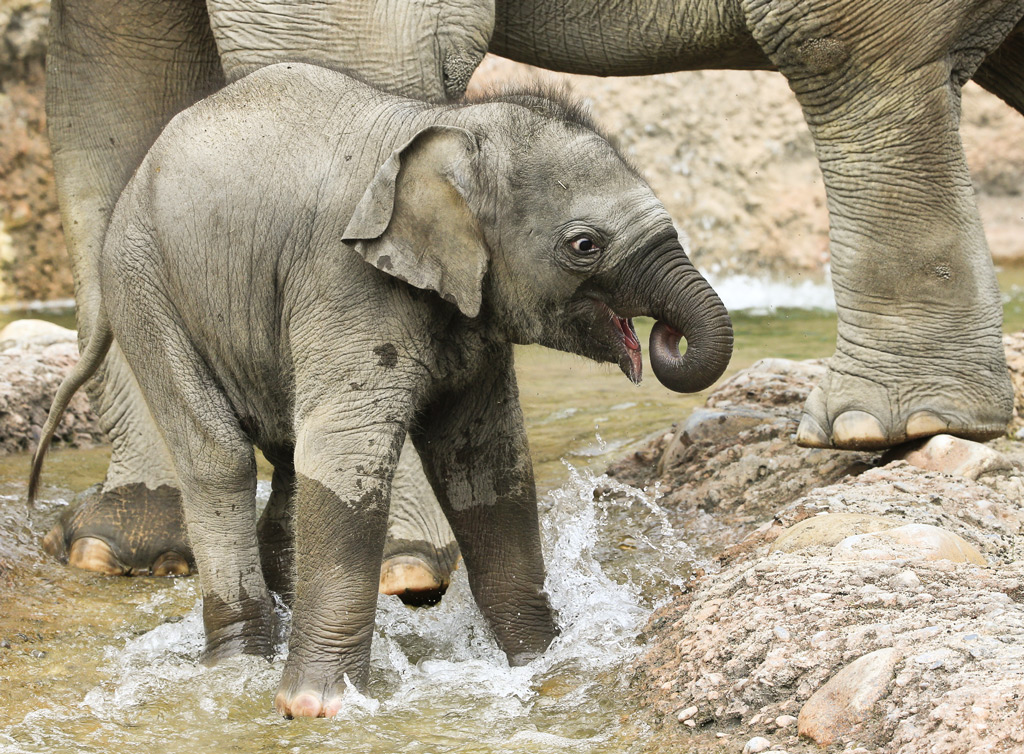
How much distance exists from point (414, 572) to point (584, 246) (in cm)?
157

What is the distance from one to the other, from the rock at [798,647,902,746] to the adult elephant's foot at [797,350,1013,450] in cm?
209

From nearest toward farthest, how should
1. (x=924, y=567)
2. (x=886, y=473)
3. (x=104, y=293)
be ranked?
(x=924, y=567), (x=104, y=293), (x=886, y=473)

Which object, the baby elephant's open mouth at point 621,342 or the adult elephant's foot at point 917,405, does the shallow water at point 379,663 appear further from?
the adult elephant's foot at point 917,405

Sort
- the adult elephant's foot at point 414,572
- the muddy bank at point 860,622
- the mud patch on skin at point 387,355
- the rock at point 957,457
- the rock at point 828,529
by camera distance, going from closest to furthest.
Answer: the muddy bank at point 860,622
the mud patch on skin at point 387,355
the rock at point 828,529
the adult elephant's foot at point 414,572
the rock at point 957,457

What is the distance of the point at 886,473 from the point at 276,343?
209 centimetres

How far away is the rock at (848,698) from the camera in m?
2.93

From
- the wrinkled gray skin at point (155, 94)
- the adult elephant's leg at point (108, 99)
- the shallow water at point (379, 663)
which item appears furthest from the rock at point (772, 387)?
the adult elephant's leg at point (108, 99)

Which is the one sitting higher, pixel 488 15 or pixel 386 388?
pixel 488 15

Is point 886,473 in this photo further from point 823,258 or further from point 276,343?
point 823,258

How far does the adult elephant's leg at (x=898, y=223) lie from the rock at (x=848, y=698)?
2106mm

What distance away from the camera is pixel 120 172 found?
5867 millimetres

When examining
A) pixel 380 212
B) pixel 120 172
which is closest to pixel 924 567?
pixel 380 212

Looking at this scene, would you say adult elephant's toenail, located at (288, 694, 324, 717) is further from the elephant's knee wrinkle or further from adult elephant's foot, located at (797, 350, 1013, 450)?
the elephant's knee wrinkle

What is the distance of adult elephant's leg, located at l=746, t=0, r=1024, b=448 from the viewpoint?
194 inches
